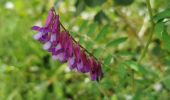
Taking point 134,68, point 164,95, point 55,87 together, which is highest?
point 134,68

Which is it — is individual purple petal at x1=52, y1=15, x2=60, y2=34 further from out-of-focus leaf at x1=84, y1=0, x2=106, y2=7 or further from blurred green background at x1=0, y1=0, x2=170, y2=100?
blurred green background at x1=0, y1=0, x2=170, y2=100

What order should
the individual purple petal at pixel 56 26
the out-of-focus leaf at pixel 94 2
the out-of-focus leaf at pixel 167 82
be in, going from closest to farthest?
the individual purple petal at pixel 56 26 < the out-of-focus leaf at pixel 167 82 < the out-of-focus leaf at pixel 94 2

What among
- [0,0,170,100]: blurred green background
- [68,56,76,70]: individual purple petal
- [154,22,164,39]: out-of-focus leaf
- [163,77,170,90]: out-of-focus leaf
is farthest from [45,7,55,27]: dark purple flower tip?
[0,0,170,100]: blurred green background

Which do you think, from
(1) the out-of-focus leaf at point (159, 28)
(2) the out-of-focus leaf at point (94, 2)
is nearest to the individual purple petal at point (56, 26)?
(1) the out-of-focus leaf at point (159, 28)

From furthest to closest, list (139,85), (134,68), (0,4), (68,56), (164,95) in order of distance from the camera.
Answer: 1. (0,4)
2. (164,95)
3. (139,85)
4. (134,68)
5. (68,56)

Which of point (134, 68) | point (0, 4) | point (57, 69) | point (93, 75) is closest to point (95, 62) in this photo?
point (93, 75)

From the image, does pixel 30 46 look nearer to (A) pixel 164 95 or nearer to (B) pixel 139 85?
(A) pixel 164 95

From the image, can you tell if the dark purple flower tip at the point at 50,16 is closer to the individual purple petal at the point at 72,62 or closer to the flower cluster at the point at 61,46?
the flower cluster at the point at 61,46

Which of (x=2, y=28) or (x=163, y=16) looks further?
(x=2, y=28)

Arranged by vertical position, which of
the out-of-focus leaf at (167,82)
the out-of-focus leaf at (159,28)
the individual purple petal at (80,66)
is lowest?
the out-of-focus leaf at (167,82)
